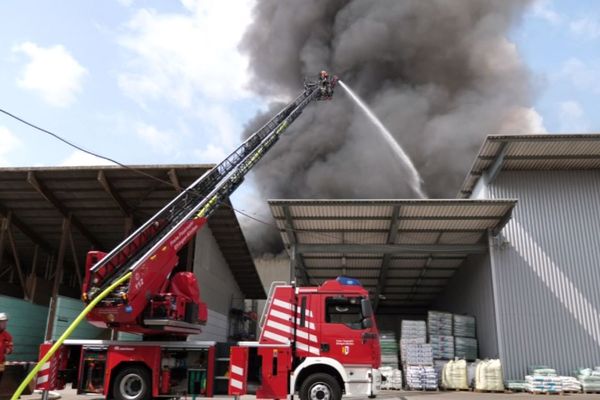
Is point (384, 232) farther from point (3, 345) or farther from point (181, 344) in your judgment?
point (3, 345)

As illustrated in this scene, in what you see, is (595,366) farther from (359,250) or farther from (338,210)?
(338,210)

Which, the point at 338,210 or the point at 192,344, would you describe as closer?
the point at 192,344

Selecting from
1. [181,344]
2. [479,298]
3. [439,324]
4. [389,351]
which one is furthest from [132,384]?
[479,298]

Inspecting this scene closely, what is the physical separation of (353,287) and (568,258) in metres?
10.2

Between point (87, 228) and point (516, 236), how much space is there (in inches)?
619

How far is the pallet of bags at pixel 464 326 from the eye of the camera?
1727 centimetres

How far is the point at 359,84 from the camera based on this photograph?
123 feet

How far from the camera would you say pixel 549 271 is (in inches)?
619

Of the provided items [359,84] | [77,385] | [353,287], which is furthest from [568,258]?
[359,84]

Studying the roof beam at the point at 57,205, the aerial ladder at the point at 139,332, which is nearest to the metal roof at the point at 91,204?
the roof beam at the point at 57,205

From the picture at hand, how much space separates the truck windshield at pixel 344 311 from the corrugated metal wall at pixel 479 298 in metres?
8.78

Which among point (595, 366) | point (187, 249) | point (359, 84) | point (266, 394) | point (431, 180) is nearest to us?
point (266, 394)

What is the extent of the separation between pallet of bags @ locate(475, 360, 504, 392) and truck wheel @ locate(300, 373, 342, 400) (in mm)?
8097

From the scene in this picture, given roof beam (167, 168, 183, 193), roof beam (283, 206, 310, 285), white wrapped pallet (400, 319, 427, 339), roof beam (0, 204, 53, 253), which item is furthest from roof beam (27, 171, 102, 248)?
A: white wrapped pallet (400, 319, 427, 339)
